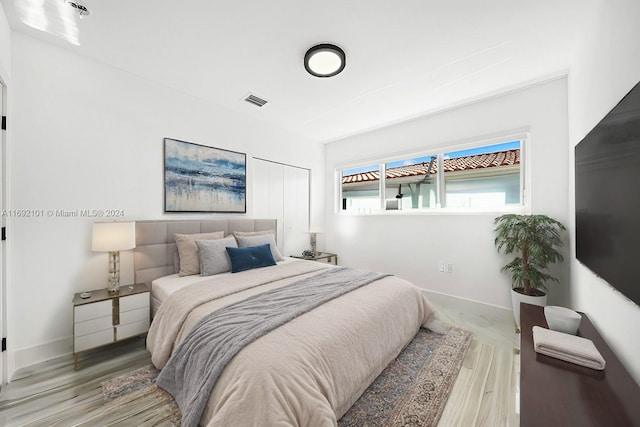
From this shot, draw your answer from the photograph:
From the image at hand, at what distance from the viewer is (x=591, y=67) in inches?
68.6

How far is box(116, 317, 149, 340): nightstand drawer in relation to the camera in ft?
7.15

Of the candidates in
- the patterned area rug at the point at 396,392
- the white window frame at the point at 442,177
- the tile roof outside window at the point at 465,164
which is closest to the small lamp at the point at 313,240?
the white window frame at the point at 442,177

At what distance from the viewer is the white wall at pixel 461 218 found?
8.65 ft

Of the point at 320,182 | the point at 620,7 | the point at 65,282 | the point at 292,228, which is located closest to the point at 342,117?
the point at 320,182

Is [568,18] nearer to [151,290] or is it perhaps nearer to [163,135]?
[163,135]

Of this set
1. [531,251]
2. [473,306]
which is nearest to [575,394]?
[531,251]

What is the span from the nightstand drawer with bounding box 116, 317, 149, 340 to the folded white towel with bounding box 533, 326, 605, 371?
9.68 feet

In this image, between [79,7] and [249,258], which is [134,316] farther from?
[79,7]

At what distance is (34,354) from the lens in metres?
2.07

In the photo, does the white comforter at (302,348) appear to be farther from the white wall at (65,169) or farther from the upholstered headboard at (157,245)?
the white wall at (65,169)

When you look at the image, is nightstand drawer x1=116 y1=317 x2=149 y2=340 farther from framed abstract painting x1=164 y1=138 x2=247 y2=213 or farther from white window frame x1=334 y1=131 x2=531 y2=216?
white window frame x1=334 y1=131 x2=531 y2=216

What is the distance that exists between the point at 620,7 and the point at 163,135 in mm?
3673

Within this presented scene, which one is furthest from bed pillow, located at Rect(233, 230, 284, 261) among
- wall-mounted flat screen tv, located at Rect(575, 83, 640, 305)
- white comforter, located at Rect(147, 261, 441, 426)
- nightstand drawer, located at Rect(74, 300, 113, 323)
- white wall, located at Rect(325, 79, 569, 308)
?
wall-mounted flat screen tv, located at Rect(575, 83, 640, 305)

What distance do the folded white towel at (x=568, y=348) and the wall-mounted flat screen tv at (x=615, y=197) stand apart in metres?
0.35
